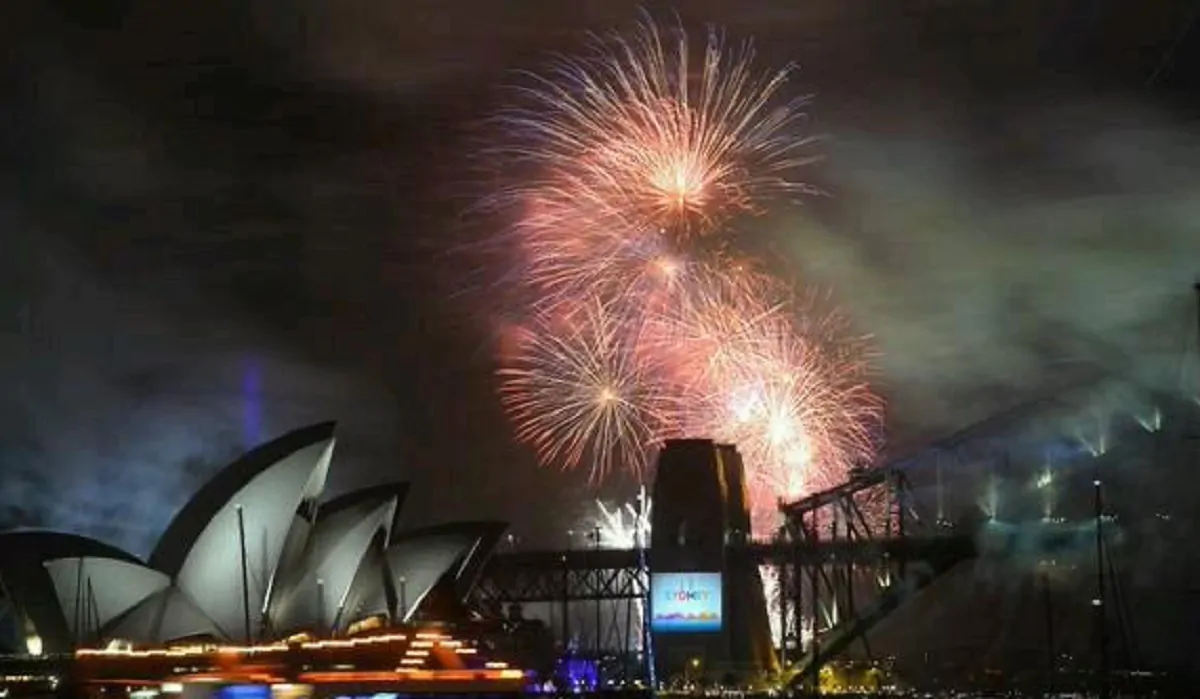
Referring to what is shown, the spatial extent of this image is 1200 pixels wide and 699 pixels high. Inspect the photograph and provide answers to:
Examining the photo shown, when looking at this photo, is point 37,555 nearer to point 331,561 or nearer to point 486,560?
point 331,561

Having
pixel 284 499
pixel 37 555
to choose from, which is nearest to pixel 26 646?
pixel 37 555

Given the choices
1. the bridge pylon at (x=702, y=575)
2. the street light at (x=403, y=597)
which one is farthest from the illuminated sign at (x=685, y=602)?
the street light at (x=403, y=597)

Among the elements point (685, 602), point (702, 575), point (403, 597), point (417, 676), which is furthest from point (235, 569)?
point (417, 676)

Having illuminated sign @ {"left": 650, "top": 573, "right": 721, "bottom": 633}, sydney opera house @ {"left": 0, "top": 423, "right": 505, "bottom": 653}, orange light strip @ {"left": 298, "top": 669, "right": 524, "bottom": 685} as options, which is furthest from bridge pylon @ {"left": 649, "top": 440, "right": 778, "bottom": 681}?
orange light strip @ {"left": 298, "top": 669, "right": 524, "bottom": 685}

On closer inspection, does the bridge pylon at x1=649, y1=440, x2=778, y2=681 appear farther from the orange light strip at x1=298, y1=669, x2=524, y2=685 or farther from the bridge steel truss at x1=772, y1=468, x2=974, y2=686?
the orange light strip at x1=298, y1=669, x2=524, y2=685

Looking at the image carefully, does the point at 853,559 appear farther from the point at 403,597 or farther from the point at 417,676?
the point at 417,676

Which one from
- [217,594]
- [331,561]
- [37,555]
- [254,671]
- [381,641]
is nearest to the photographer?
[254,671]

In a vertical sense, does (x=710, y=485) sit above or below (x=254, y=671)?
above
